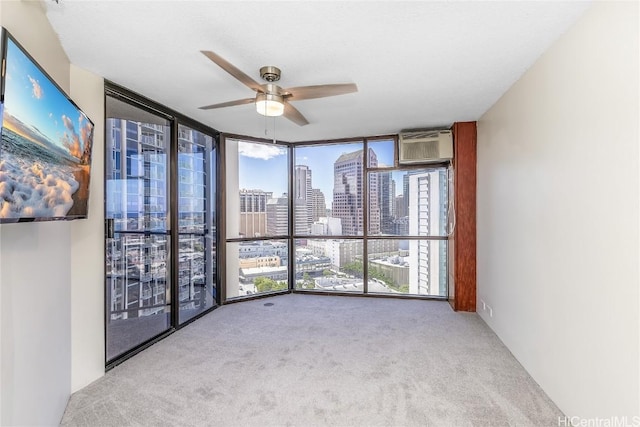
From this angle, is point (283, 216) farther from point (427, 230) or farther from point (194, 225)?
point (427, 230)

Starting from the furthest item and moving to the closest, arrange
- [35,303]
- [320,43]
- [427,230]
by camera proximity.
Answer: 1. [427,230]
2. [320,43]
3. [35,303]

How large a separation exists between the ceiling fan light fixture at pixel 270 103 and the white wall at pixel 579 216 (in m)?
1.91

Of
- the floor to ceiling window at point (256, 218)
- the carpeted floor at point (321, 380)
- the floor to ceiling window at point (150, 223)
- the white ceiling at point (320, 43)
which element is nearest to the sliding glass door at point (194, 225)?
the floor to ceiling window at point (150, 223)

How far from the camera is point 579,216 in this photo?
1819 mm

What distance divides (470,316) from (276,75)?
350 cm

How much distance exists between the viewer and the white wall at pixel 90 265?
2.31 metres

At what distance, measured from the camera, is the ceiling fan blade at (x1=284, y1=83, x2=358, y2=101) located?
6.78ft

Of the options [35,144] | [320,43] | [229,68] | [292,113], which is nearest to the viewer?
[35,144]

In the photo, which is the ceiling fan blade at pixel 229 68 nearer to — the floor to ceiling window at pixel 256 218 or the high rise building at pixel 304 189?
the floor to ceiling window at pixel 256 218

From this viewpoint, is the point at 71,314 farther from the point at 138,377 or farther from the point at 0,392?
the point at 0,392

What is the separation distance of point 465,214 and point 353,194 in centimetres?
166

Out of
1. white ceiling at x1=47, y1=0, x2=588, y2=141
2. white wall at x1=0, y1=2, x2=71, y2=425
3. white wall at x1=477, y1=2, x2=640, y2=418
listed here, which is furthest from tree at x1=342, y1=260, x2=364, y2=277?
white wall at x1=0, y1=2, x2=71, y2=425

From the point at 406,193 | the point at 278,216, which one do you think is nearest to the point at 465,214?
the point at 406,193

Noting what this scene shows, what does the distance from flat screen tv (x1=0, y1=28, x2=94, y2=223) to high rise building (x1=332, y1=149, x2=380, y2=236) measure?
3548 mm
